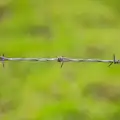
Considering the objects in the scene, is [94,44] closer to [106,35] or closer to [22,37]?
[106,35]

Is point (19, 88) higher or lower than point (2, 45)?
lower

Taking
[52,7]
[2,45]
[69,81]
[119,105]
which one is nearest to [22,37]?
[2,45]

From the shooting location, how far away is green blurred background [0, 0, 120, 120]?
1.59 metres

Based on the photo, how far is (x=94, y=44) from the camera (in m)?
1.81

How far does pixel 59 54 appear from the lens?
1.78 metres

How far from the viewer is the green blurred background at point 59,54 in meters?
1.59

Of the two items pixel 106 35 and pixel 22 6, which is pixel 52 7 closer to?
pixel 22 6

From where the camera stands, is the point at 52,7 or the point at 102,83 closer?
the point at 102,83

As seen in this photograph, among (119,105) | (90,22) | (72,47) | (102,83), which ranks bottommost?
(119,105)

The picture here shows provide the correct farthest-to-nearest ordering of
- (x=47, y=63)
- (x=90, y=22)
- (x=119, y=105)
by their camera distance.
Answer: (x=90, y=22)
(x=47, y=63)
(x=119, y=105)

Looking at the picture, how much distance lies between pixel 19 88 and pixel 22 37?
32 cm

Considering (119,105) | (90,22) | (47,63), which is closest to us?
(119,105)

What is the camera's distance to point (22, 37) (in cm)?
184

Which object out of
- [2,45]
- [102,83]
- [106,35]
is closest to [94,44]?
[106,35]
